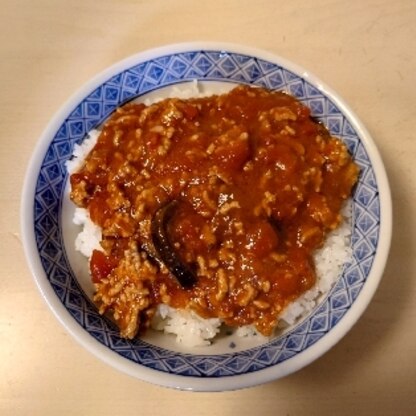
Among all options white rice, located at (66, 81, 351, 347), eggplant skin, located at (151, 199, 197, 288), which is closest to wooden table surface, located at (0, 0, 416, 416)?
white rice, located at (66, 81, 351, 347)

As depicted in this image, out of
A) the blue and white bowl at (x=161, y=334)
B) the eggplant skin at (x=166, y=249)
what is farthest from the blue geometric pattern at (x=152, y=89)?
the eggplant skin at (x=166, y=249)

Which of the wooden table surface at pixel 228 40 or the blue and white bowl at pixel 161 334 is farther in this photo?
the wooden table surface at pixel 228 40

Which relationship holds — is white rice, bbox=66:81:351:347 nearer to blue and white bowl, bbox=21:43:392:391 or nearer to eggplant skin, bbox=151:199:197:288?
blue and white bowl, bbox=21:43:392:391

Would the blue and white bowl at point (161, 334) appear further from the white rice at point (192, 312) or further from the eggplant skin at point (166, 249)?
the eggplant skin at point (166, 249)

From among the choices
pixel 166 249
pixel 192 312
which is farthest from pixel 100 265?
pixel 192 312

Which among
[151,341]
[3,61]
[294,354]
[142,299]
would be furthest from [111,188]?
[3,61]

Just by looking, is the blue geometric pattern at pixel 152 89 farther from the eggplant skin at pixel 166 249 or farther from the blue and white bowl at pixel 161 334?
the eggplant skin at pixel 166 249
